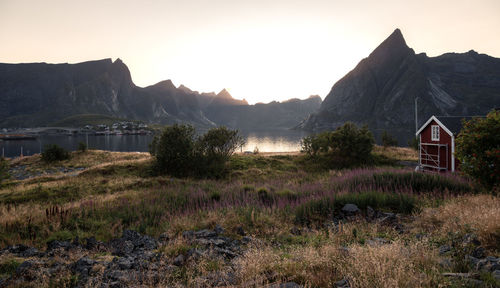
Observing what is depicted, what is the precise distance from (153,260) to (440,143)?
30328mm

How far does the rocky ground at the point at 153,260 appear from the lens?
4.08 metres

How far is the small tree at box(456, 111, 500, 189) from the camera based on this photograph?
9.91 m

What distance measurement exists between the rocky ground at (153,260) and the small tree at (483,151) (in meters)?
5.59

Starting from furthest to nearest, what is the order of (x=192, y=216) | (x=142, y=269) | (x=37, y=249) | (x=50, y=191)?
1. (x=50, y=191)
2. (x=192, y=216)
3. (x=37, y=249)
4. (x=142, y=269)

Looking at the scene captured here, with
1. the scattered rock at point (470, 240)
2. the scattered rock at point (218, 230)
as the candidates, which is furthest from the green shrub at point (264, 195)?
the scattered rock at point (470, 240)

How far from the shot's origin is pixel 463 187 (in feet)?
38.2

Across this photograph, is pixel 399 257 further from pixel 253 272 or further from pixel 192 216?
pixel 192 216

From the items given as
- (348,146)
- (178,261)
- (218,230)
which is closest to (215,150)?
(348,146)

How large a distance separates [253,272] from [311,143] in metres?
29.5

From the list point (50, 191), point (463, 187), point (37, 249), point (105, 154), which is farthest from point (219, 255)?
point (105, 154)

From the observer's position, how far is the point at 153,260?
5.30 metres

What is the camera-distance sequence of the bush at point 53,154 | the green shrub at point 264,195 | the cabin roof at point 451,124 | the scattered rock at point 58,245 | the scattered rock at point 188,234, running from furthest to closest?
1. the bush at point 53,154
2. the cabin roof at point 451,124
3. the green shrub at point 264,195
4. the scattered rock at point 188,234
5. the scattered rock at point 58,245

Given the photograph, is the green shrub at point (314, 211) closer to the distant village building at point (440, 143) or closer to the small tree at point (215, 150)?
the small tree at point (215, 150)

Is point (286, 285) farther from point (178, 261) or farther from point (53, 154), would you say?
point (53, 154)
